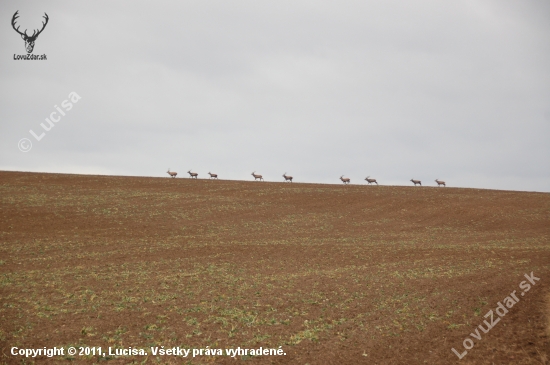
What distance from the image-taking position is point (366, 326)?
571 inches

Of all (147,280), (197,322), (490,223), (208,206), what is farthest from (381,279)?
(208,206)

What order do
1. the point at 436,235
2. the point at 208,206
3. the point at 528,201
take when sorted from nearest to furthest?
the point at 436,235
the point at 208,206
the point at 528,201

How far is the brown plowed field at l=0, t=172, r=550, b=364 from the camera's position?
520 inches

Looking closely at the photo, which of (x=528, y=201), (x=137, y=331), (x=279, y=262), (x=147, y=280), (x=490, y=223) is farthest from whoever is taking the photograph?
(x=528, y=201)

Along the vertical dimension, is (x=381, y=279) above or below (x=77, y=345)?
above

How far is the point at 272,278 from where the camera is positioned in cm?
2092

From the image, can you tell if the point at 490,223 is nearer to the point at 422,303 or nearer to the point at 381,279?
the point at 381,279

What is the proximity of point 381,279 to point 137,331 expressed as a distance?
1124cm

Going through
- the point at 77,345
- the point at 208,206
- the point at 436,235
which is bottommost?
the point at 77,345

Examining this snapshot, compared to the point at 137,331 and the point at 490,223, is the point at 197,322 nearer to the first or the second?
the point at 137,331

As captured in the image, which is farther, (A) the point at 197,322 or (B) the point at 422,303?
(B) the point at 422,303

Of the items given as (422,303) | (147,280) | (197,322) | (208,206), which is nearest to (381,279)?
(422,303)

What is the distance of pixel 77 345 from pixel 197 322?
3685 mm

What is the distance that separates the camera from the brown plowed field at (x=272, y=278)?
13.2m
